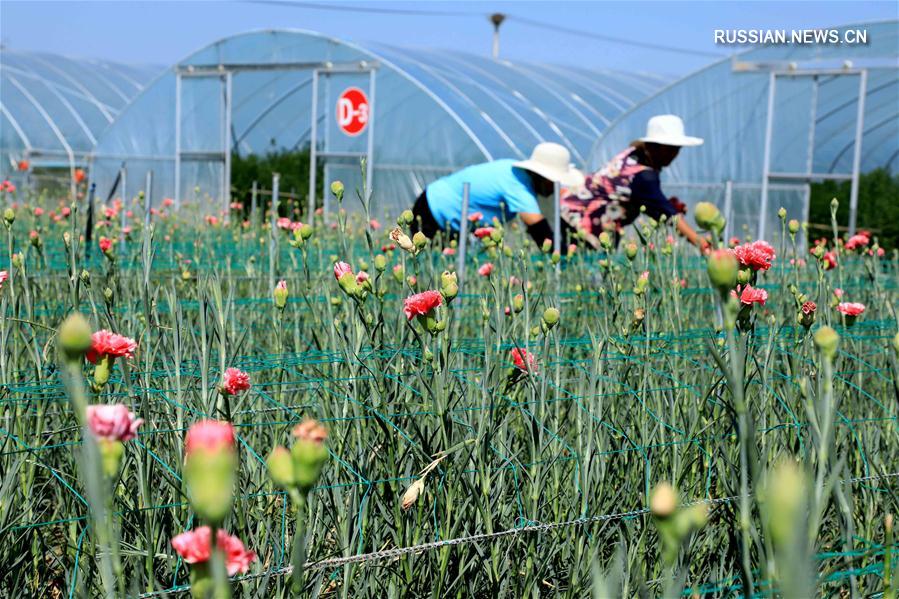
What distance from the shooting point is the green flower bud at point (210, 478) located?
521 millimetres

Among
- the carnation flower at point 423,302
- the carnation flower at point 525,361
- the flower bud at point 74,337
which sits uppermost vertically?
the flower bud at point 74,337

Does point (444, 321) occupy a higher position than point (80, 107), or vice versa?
point (80, 107)

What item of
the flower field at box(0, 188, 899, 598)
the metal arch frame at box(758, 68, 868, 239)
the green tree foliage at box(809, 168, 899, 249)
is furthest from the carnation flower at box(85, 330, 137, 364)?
the green tree foliage at box(809, 168, 899, 249)

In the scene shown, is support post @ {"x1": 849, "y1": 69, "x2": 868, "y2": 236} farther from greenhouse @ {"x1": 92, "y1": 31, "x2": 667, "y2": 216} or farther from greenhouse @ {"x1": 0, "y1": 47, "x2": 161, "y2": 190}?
greenhouse @ {"x1": 0, "y1": 47, "x2": 161, "y2": 190}

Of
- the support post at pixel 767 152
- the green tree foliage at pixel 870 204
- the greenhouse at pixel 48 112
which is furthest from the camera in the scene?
the greenhouse at pixel 48 112

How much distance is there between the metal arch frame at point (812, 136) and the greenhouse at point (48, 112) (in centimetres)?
735

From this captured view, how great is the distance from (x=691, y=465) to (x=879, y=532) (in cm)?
35

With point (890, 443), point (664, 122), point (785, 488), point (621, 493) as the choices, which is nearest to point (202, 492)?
point (785, 488)

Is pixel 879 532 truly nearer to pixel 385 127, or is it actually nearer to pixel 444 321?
pixel 444 321

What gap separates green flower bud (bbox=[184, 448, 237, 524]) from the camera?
1.71 ft

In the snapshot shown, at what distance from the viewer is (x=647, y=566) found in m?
1.57

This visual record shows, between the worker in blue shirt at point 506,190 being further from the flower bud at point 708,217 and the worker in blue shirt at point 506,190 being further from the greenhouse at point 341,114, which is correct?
the greenhouse at point 341,114

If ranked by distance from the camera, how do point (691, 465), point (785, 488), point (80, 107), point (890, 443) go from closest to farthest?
point (785, 488), point (691, 465), point (890, 443), point (80, 107)

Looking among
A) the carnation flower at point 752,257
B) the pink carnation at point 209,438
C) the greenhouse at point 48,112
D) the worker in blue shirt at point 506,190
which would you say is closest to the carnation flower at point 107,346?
the pink carnation at point 209,438
